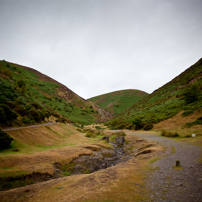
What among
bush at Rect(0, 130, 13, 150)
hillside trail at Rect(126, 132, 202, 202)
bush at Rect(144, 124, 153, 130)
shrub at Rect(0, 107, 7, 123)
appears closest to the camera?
hillside trail at Rect(126, 132, 202, 202)

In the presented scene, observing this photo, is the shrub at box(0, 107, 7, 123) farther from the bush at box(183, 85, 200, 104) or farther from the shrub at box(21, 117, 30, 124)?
the bush at box(183, 85, 200, 104)

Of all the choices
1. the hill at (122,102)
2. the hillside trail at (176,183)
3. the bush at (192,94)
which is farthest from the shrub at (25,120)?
the hill at (122,102)

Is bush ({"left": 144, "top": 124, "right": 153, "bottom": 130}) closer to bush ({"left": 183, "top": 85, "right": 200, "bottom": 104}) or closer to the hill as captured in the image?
bush ({"left": 183, "top": 85, "right": 200, "bottom": 104})

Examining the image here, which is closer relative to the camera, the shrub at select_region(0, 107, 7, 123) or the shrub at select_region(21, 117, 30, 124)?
the shrub at select_region(0, 107, 7, 123)

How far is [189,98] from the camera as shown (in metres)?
39.9

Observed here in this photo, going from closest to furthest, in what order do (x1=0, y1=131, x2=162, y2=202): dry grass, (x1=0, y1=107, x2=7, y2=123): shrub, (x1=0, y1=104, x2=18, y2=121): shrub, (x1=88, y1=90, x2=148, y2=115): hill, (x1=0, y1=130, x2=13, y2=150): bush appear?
1. (x1=0, y1=131, x2=162, y2=202): dry grass
2. (x1=0, y1=130, x2=13, y2=150): bush
3. (x1=0, y1=107, x2=7, y2=123): shrub
4. (x1=0, y1=104, x2=18, y2=121): shrub
5. (x1=88, y1=90, x2=148, y2=115): hill

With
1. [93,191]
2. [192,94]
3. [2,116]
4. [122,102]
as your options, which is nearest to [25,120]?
[2,116]

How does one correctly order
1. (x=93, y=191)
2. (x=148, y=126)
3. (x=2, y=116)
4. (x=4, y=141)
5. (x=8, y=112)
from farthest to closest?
1. (x=148, y=126)
2. (x=8, y=112)
3. (x=2, y=116)
4. (x=4, y=141)
5. (x=93, y=191)

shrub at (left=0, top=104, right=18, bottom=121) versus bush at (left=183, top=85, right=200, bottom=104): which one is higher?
→ bush at (left=183, top=85, right=200, bottom=104)

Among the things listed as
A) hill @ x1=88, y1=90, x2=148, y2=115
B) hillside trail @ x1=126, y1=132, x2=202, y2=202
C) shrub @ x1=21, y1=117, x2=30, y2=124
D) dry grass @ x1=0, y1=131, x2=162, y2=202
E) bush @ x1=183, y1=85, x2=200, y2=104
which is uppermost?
hill @ x1=88, y1=90, x2=148, y2=115

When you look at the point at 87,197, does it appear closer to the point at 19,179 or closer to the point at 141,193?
the point at 141,193

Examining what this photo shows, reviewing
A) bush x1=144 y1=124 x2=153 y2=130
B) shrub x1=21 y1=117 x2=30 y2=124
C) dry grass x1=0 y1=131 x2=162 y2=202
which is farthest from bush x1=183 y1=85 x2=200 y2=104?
shrub x1=21 y1=117 x2=30 y2=124

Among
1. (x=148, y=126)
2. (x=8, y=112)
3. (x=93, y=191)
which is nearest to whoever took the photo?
(x=93, y=191)

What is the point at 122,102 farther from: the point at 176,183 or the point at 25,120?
the point at 176,183
